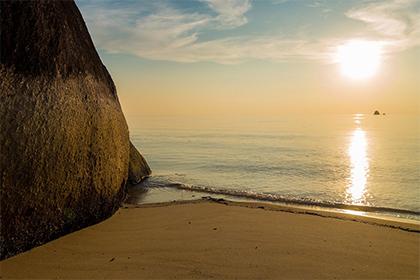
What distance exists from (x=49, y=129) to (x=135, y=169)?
7183 mm

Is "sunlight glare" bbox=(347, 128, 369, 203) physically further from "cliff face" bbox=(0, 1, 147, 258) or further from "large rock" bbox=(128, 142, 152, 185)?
"cliff face" bbox=(0, 1, 147, 258)

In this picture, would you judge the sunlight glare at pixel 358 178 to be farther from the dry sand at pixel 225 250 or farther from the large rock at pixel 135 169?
the large rock at pixel 135 169

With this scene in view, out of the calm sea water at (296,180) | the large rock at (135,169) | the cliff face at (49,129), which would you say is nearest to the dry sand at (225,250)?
the cliff face at (49,129)

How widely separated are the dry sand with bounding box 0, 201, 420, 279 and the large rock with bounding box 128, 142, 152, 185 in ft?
15.2

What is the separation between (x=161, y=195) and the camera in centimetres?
1023

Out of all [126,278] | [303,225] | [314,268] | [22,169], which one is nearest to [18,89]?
[22,169]

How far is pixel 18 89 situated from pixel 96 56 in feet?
7.82

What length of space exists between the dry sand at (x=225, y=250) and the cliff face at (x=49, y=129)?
0.37 meters

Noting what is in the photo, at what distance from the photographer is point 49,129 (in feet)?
16.6

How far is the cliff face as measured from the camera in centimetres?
465

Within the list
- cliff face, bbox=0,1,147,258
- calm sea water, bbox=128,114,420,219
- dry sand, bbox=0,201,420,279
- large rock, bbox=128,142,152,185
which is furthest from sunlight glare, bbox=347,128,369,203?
cliff face, bbox=0,1,147,258

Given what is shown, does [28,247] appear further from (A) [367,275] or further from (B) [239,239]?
(A) [367,275]

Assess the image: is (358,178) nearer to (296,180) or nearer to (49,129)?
(296,180)

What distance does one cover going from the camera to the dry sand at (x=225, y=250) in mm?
4344
